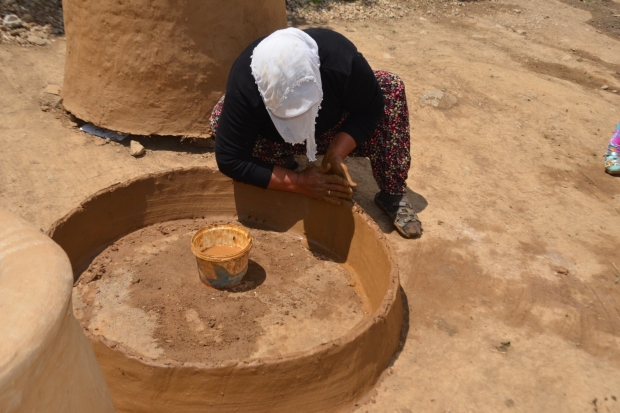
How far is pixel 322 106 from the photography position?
8.98ft

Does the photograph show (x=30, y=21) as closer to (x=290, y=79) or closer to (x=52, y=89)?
(x=52, y=89)

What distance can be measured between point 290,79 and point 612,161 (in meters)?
2.64

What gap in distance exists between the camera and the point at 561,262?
9.85ft

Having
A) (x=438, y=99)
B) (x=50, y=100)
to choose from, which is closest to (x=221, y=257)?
(x=50, y=100)

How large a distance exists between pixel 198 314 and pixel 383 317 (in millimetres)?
879

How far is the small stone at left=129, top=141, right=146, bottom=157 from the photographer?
354cm

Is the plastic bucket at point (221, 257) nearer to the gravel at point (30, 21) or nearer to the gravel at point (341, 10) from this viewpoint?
the gravel at point (30, 21)

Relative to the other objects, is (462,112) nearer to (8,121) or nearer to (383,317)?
(383,317)

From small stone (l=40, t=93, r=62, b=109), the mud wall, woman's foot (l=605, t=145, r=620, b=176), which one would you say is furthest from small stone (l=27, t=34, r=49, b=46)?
A: woman's foot (l=605, t=145, r=620, b=176)

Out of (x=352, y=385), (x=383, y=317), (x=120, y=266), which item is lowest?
(x=120, y=266)

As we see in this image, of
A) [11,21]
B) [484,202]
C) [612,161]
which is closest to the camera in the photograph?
[484,202]

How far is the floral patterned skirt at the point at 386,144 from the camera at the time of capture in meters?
2.98

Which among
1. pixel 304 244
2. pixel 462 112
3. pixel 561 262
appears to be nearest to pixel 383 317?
pixel 304 244

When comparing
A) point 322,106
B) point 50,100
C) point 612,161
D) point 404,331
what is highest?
point 322,106
